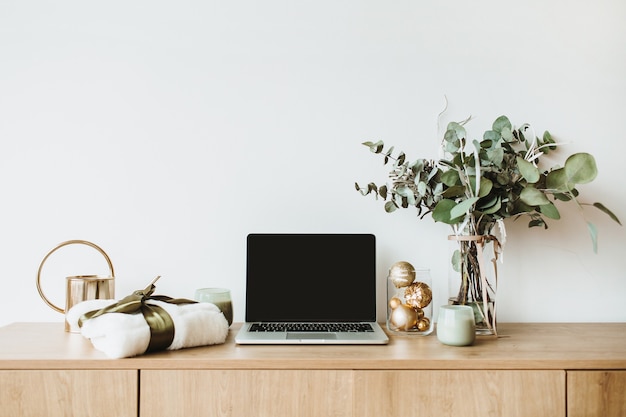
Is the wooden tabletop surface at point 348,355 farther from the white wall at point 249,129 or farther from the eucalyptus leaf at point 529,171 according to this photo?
the eucalyptus leaf at point 529,171

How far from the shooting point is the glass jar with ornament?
1.28 metres

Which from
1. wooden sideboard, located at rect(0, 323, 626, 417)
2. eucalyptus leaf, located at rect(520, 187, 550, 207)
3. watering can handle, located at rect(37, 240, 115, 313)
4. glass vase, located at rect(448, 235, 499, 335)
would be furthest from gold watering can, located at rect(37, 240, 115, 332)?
eucalyptus leaf, located at rect(520, 187, 550, 207)

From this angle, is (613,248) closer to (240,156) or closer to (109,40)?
(240,156)

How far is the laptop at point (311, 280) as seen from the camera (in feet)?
4.44

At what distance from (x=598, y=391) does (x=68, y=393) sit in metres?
1.12

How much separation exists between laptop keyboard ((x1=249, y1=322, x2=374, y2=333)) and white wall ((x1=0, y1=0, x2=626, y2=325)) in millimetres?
196

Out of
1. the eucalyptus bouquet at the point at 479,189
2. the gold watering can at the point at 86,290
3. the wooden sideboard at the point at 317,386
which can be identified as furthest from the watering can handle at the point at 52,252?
the eucalyptus bouquet at the point at 479,189

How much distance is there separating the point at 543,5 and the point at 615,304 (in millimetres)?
937

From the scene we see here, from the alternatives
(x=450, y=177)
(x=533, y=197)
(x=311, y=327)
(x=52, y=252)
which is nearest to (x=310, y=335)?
(x=311, y=327)

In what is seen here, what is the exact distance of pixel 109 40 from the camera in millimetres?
1496

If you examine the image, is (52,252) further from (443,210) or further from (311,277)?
(443,210)

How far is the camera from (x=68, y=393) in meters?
1.04

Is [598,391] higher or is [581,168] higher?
[581,168]

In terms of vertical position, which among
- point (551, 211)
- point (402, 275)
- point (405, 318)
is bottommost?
point (405, 318)
